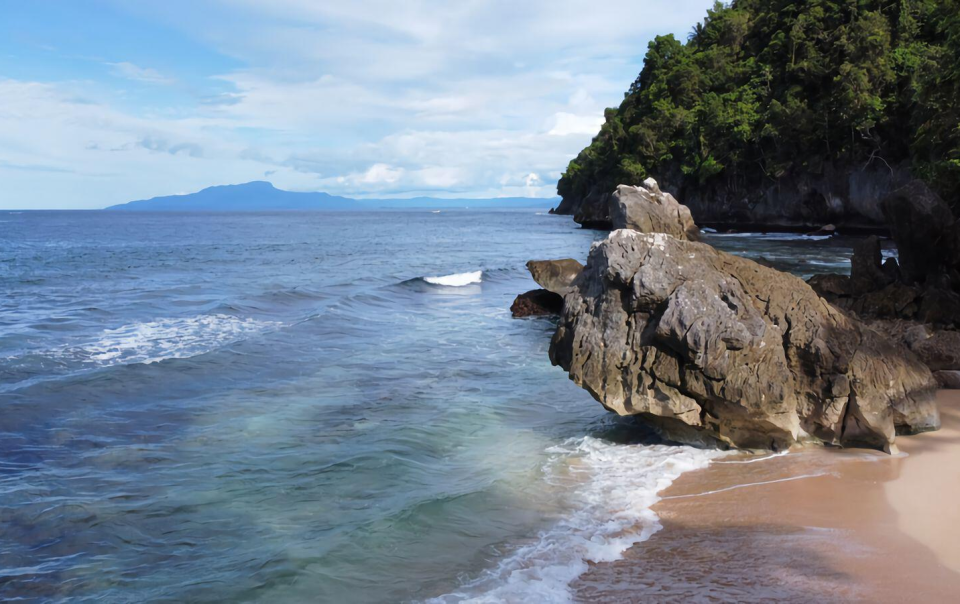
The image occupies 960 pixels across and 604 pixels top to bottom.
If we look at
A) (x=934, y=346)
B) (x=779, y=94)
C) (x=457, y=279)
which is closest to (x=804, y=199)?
(x=779, y=94)

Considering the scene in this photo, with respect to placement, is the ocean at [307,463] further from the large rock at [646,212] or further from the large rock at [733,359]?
the large rock at [646,212]

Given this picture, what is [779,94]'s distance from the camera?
163 ft

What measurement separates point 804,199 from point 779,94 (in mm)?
8035

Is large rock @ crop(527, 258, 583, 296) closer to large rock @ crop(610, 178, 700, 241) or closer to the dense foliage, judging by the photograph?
large rock @ crop(610, 178, 700, 241)

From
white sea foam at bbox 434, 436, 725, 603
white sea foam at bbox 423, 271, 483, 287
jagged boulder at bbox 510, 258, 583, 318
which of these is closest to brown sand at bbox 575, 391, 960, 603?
white sea foam at bbox 434, 436, 725, 603

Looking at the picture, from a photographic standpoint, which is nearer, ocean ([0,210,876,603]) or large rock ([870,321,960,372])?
ocean ([0,210,876,603])

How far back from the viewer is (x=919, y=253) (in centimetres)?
1428

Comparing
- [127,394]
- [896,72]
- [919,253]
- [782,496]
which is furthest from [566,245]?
[782,496]

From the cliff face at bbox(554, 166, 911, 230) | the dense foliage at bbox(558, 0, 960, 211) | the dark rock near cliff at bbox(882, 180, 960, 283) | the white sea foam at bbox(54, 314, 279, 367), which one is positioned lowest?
the white sea foam at bbox(54, 314, 279, 367)

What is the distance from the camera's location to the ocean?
598 cm

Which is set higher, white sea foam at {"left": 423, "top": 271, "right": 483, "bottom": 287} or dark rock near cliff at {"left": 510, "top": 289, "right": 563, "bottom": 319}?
white sea foam at {"left": 423, "top": 271, "right": 483, "bottom": 287}

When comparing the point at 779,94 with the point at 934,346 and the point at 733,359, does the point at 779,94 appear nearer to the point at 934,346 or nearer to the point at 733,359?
the point at 934,346

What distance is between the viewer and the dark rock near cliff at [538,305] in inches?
770

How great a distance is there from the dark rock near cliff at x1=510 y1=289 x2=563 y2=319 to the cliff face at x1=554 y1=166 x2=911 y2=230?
25.4 meters
